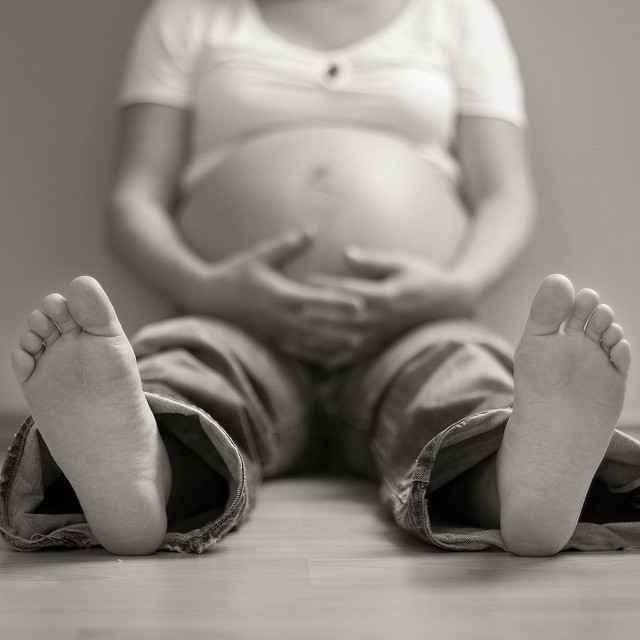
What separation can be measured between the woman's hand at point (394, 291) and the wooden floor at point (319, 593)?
1.09ft

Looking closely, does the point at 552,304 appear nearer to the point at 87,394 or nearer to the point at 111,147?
the point at 87,394

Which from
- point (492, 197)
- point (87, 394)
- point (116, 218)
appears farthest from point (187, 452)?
point (492, 197)

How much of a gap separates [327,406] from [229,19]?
61 cm

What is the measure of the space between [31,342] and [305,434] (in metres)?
0.49

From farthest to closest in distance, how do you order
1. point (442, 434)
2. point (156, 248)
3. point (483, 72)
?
point (483, 72) < point (156, 248) < point (442, 434)

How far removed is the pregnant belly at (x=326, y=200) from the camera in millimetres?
1247

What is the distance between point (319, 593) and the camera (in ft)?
2.35

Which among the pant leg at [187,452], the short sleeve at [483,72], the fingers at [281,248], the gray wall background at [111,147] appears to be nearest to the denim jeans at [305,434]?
the pant leg at [187,452]

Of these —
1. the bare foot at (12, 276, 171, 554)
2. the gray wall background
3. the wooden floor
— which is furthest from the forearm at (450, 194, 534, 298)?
the bare foot at (12, 276, 171, 554)

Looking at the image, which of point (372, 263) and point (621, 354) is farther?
point (372, 263)

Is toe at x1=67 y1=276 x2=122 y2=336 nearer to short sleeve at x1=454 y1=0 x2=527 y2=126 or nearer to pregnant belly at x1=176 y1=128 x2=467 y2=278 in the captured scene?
pregnant belly at x1=176 y1=128 x2=467 y2=278

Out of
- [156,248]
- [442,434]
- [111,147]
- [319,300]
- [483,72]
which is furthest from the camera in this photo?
[111,147]

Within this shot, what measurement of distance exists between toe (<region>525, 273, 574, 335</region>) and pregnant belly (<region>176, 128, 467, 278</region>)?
0.49 meters

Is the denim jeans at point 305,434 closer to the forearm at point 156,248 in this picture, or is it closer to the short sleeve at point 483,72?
the forearm at point 156,248
